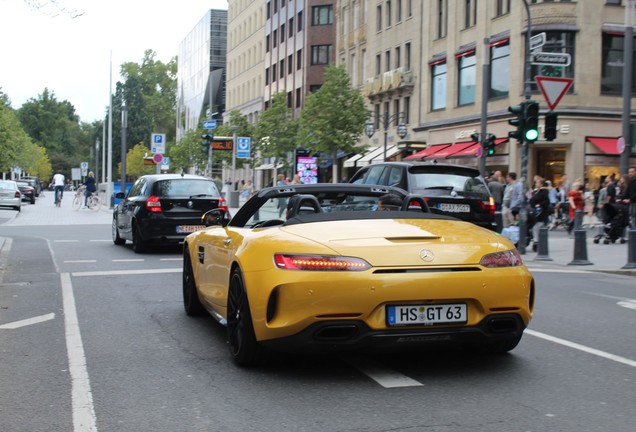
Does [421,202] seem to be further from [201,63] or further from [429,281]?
[201,63]

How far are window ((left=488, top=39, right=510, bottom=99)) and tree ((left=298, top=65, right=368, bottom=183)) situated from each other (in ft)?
37.6

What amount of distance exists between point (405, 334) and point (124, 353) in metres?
2.41

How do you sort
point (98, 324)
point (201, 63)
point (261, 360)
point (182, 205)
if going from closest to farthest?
point (261, 360), point (98, 324), point (182, 205), point (201, 63)

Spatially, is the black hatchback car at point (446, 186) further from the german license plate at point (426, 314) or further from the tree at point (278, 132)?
the tree at point (278, 132)

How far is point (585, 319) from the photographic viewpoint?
8.77m

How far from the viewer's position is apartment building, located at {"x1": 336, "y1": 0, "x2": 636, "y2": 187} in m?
37.3

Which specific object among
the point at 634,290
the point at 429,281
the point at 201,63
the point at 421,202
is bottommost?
the point at 634,290

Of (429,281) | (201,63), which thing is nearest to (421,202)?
(429,281)

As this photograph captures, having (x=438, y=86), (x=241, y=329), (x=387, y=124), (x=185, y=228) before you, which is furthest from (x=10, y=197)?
(x=241, y=329)

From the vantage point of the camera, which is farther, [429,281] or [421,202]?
[421,202]

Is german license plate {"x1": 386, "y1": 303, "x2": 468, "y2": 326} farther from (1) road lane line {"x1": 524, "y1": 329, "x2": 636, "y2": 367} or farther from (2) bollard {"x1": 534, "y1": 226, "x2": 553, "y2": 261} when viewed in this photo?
(2) bollard {"x1": 534, "y1": 226, "x2": 553, "y2": 261}

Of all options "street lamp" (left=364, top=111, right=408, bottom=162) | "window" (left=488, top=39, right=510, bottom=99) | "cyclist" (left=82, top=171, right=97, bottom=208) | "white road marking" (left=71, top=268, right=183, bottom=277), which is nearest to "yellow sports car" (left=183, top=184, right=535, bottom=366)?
"white road marking" (left=71, top=268, right=183, bottom=277)

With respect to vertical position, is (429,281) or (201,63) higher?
(201,63)

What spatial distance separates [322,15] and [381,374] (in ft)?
230
